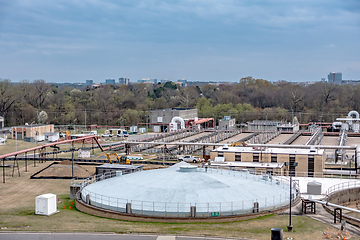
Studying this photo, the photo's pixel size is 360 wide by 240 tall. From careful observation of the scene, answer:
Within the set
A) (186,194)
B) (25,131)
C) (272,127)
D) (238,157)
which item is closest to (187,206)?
(186,194)

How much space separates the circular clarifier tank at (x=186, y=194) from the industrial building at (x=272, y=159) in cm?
1252

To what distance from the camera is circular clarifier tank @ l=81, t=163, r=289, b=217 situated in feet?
116

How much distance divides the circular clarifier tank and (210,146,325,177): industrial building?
41.1 ft

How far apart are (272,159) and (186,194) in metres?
28.6

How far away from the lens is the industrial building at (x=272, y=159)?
5769cm

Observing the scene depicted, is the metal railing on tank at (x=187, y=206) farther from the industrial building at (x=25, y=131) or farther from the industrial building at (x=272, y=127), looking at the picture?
the industrial building at (x=272, y=127)

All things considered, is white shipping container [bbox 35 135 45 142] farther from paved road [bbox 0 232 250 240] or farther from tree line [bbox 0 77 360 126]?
paved road [bbox 0 232 250 240]

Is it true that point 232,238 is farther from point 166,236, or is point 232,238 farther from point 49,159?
point 49,159

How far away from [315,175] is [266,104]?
137568 mm

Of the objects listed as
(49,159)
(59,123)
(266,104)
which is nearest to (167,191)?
(49,159)

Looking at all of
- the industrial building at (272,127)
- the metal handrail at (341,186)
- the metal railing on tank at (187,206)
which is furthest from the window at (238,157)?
the industrial building at (272,127)

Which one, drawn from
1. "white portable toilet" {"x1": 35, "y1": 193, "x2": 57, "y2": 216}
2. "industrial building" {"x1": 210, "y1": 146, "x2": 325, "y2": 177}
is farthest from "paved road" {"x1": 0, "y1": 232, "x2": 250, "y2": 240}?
"industrial building" {"x1": 210, "y1": 146, "x2": 325, "y2": 177}

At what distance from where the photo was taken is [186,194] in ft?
123

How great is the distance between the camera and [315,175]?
5788 cm
